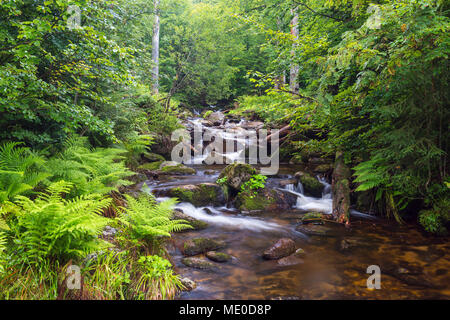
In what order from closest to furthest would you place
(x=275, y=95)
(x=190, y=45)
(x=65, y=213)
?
(x=65, y=213)
(x=275, y=95)
(x=190, y=45)

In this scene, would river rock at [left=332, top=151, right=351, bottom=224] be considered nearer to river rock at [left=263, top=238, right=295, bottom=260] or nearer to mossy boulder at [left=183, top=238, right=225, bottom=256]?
river rock at [left=263, top=238, right=295, bottom=260]

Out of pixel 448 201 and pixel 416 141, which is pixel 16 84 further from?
pixel 448 201

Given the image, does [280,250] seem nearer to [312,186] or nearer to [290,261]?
[290,261]

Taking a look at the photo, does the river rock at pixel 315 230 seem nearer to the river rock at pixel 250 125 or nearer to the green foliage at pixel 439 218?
the green foliage at pixel 439 218

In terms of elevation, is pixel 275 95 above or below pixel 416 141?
above

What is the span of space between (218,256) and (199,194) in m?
2.99

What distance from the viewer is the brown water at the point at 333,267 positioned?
329cm

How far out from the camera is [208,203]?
23.4 ft

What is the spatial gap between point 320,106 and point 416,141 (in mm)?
1882

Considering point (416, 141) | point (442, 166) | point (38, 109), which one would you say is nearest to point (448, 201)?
point (442, 166)

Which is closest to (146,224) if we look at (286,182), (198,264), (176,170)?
(198,264)

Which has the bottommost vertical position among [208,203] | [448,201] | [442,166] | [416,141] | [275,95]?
[208,203]

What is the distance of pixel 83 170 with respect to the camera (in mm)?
5348

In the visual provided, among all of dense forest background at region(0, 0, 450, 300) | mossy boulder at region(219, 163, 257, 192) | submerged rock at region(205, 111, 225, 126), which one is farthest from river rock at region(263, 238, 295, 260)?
submerged rock at region(205, 111, 225, 126)
